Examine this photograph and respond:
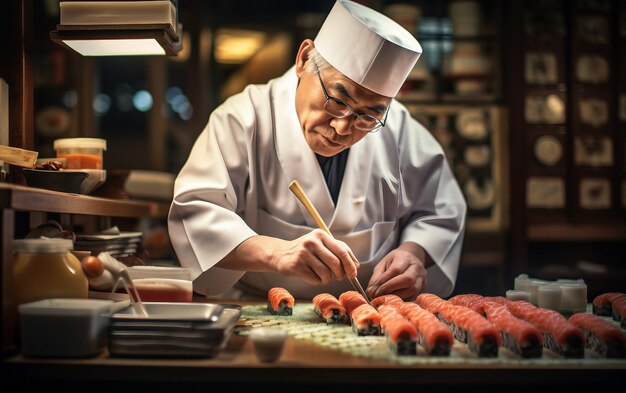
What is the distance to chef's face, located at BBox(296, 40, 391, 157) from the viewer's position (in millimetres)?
2254

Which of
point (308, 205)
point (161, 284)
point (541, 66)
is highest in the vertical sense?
point (541, 66)

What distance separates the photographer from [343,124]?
2260mm

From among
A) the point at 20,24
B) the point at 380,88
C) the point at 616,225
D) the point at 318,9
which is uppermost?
the point at 318,9

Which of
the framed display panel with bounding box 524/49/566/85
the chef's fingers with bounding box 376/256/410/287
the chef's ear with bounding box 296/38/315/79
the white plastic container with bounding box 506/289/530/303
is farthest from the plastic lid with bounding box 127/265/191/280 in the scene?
the framed display panel with bounding box 524/49/566/85

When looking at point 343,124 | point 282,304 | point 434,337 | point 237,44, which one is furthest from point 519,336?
point 237,44

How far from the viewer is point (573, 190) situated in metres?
5.02

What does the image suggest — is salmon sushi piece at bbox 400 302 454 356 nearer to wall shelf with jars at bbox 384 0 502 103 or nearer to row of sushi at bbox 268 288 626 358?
row of sushi at bbox 268 288 626 358

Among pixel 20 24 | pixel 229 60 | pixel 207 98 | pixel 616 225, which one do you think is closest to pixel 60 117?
pixel 207 98

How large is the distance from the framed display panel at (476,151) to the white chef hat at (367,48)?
8.72 feet

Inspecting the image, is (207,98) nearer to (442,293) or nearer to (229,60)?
(229,60)

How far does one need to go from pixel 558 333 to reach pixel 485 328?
0.19 meters

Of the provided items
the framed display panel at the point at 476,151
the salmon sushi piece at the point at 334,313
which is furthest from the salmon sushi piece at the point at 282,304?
the framed display panel at the point at 476,151

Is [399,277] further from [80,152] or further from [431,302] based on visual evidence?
[80,152]

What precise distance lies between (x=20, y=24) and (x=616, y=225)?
438 cm
